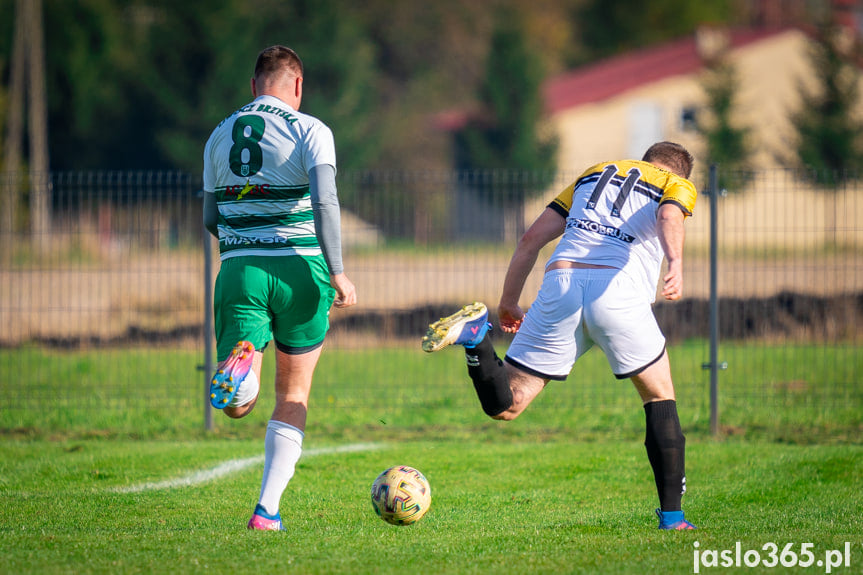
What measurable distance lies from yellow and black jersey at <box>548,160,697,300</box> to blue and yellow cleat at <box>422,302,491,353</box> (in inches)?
25.1

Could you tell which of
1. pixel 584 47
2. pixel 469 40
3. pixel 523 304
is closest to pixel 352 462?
pixel 523 304

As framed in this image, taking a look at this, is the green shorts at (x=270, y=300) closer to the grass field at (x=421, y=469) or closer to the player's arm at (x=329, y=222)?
the player's arm at (x=329, y=222)

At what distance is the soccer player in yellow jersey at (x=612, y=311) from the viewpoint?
16.8 feet

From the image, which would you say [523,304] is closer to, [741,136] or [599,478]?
[599,478]

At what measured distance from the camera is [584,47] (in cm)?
6019

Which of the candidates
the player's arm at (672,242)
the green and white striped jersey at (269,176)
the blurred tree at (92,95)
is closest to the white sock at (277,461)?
the green and white striped jersey at (269,176)

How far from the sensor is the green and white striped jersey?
16.6 ft

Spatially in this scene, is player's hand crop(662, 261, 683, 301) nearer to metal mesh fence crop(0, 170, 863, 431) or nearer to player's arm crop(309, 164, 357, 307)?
player's arm crop(309, 164, 357, 307)

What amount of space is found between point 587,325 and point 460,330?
0.73 m

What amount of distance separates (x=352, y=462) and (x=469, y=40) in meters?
49.9

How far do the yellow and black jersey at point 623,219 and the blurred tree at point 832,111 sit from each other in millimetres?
28258

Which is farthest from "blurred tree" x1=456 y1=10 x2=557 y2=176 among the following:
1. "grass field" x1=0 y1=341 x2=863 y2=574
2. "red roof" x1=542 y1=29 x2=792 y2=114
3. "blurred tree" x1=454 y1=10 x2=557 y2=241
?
"grass field" x1=0 y1=341 x2=863 y2=574

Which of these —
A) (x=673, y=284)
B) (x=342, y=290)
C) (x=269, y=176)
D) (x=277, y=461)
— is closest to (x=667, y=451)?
(x=673, y=284)

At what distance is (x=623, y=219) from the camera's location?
17.3 ft
